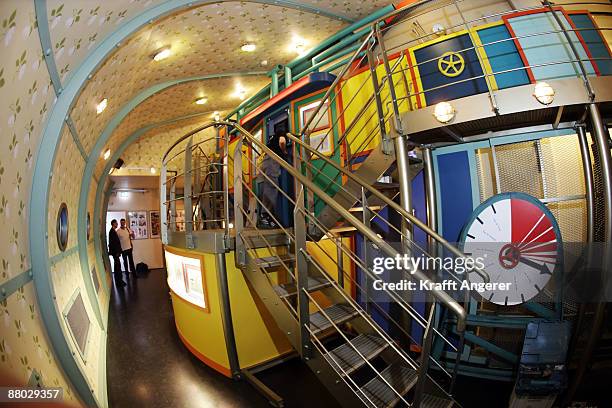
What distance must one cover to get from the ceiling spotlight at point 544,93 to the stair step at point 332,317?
8.05ft

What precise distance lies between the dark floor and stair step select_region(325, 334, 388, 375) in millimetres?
886

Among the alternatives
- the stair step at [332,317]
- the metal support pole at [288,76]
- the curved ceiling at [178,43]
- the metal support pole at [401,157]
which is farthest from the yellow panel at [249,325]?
the metal support pole at [288,76]

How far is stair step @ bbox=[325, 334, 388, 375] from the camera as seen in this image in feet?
6.36

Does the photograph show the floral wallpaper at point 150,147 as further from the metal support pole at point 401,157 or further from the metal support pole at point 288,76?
the metal support pole at point 401,157

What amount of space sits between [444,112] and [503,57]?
1.55 metres

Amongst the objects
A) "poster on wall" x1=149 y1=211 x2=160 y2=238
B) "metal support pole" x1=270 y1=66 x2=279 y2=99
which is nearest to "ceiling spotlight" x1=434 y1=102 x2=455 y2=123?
"metal support pole" x1=270 y1=66 x2=279 y2=99

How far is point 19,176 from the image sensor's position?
144cm

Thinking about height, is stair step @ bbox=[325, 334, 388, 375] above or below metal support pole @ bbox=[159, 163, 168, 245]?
below

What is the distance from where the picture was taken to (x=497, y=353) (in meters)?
2.88

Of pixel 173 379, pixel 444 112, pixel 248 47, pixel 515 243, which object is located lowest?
pixel 173 379

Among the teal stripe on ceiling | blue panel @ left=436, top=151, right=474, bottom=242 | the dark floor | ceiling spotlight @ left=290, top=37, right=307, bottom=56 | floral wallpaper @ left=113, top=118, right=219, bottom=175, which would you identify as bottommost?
the dark floor

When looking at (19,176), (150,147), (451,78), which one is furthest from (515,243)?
(150,147)

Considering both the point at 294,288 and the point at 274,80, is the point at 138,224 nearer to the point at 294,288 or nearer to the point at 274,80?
the point at 274,80

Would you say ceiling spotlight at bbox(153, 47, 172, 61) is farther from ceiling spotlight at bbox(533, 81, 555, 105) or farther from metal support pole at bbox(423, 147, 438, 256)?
ceiling spotlight at bbox(533, 81, 555, 105)
